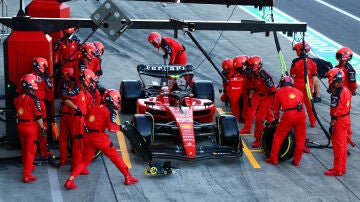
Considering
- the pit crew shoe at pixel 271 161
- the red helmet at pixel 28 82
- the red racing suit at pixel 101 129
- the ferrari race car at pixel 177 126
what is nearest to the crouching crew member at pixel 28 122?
the red helmet at pixel 28 82

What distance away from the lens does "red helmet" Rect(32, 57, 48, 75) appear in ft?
51.0

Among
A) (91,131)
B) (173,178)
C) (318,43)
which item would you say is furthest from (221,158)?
(318,43)

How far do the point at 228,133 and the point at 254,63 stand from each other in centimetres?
203

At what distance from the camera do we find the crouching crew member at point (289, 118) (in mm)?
15602

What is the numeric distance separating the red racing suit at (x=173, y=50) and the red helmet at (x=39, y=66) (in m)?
5.12

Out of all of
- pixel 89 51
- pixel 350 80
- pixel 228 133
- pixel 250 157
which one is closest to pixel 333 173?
pixel 250 157

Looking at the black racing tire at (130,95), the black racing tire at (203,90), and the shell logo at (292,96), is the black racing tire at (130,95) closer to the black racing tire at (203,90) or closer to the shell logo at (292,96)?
the black racing tire at (203,90)

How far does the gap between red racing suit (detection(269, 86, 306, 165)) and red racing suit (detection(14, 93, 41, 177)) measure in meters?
4.89

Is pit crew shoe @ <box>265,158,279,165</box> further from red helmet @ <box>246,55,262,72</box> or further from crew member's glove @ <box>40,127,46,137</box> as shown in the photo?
crew member's glove @ <box>40,127,46,137</box>

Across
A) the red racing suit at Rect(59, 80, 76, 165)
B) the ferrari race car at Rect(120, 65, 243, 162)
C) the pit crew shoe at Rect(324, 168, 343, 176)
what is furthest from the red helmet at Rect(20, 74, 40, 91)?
the pit crew shoe at Rect(324, 168, 343, 176)

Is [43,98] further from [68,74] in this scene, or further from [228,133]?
[228,133]

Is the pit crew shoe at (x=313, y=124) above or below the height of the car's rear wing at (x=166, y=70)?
below

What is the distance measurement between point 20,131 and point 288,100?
5420 mm

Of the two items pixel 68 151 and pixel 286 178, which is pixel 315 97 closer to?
pixel 286 178
